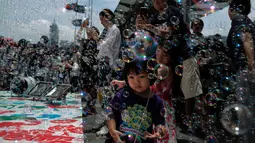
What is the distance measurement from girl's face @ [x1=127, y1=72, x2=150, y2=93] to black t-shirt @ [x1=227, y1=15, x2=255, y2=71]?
0.71m

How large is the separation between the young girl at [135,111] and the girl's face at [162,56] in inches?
7.9

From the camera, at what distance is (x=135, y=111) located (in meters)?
1.40

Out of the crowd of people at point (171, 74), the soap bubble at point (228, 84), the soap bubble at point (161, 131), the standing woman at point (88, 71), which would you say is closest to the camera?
the soap bubble at point (161, 131)

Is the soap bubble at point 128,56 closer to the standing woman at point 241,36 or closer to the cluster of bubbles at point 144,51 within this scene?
the cluster of bubbles at point 144,51

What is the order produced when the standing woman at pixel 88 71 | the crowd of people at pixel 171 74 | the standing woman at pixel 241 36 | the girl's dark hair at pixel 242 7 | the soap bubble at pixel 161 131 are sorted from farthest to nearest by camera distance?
the standing woman at pixel 88 71 < the girl's dark hair at pixel 242 7 < the standing woman at pixel 241 36 < the crowd of people at pixel 171 74 < the soap bubble at pixel 161 131

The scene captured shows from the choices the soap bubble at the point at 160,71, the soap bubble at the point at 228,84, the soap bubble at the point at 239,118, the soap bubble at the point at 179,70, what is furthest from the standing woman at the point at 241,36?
the soap bubble at the point at 160,71

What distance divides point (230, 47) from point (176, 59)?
0.43 meters

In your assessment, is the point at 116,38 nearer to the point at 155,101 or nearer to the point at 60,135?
the point at 155,101

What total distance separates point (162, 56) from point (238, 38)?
0.56 m

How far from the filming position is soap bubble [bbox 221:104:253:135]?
170 cm

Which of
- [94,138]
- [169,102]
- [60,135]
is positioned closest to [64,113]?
[60,135]

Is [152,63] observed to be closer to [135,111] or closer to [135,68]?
[135,68]

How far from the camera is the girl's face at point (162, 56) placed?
5.39 feet

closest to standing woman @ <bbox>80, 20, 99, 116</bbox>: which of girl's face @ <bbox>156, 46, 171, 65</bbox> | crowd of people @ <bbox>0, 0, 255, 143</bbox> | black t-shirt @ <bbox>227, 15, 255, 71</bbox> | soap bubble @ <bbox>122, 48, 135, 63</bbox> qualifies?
crowd of people @ <bbox>0, 0, 255, 143</bbox>
